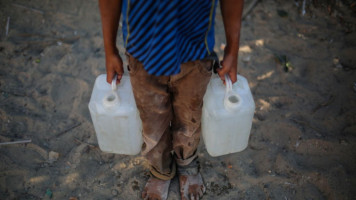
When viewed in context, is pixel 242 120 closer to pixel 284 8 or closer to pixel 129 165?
pixel 129 165

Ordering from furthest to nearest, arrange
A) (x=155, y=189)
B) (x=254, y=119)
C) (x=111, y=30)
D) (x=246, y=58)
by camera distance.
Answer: (x=246, y=58), (x=254, y=119), (x=155, y=189), (x=111, y=30)

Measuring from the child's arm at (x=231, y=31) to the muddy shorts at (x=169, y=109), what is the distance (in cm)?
10

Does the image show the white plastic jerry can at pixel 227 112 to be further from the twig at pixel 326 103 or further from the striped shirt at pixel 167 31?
the twig at pixel 326 103

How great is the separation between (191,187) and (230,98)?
2.41ft

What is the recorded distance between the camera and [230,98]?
1604mm

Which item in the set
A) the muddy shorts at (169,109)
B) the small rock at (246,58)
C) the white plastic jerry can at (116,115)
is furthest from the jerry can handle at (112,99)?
the small rock at (246,58)

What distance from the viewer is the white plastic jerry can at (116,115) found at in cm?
160

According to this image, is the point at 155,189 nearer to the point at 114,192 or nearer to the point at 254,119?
the point at 114,192

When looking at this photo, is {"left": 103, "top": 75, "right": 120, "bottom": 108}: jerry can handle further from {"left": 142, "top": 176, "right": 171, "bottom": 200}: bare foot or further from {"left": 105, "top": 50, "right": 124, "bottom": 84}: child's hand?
{"left": 142, "top": 176, "right": 171, "bottom": 200}: bare foot

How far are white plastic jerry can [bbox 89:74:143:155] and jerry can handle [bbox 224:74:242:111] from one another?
0.49 metres

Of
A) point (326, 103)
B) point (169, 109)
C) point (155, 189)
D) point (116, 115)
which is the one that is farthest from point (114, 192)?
point (326, 103)

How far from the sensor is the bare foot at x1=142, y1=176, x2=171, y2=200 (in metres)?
1.98

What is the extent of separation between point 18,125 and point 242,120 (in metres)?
1.70

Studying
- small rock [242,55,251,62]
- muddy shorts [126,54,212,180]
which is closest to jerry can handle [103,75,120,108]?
muddy shorts [126,54,212,180]
